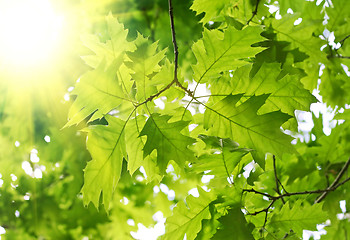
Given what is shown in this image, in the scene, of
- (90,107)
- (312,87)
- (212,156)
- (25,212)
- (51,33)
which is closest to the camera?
(90,107)

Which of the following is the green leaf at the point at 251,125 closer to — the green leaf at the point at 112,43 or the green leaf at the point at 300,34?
the green leaf at the point at 112,43

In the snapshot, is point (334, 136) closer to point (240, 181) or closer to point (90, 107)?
point (240, 181)

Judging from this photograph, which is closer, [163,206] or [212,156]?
[212,156]

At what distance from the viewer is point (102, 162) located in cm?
79

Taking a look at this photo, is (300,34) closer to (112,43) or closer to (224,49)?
(224,49)

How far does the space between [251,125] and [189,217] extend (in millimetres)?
341

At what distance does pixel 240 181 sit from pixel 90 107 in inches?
20.0

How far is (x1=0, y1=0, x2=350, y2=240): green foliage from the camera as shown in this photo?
800mm

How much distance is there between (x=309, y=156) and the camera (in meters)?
1.86

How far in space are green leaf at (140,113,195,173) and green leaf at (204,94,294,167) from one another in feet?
0.29

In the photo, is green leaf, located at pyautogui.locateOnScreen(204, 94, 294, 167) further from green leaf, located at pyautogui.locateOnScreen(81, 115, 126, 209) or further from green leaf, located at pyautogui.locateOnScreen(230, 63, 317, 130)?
green leaf, located at pyautogui.locateOnScreen(81, 115, 126, 209)

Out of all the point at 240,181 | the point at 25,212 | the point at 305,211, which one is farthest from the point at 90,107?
the point at 25,212

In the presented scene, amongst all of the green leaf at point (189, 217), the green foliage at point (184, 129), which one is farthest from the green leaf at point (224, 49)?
the green leaf at point (189, 217)

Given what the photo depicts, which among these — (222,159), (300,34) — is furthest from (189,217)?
(300,34)
